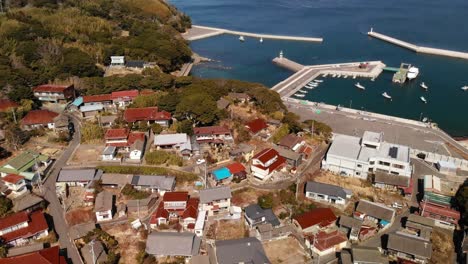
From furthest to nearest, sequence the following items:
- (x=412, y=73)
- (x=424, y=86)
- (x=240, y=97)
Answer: (x=412, y=73)
(x=424, y=86)
(x=240, y=97)

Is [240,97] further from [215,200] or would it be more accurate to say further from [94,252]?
[94,252]

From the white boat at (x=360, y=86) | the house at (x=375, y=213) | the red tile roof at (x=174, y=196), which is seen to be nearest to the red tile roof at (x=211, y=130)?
the red tile roof at (x=174, y=196)

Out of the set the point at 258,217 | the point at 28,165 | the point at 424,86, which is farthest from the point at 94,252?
the point at 424,86

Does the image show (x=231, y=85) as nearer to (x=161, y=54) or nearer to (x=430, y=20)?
(x=161, y=54)

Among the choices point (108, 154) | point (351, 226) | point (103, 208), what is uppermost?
point (108, 154)

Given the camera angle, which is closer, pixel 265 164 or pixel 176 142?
pixel 265 164

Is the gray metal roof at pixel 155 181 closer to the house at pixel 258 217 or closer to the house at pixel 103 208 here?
the house at pixel 103 208

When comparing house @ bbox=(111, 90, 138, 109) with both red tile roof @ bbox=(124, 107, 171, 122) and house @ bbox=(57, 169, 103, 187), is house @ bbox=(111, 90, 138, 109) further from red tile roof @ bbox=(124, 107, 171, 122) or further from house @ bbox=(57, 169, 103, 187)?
house @ bbox=(57, 169, 103, 187)

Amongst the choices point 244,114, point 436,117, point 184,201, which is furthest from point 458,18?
point 184,201
